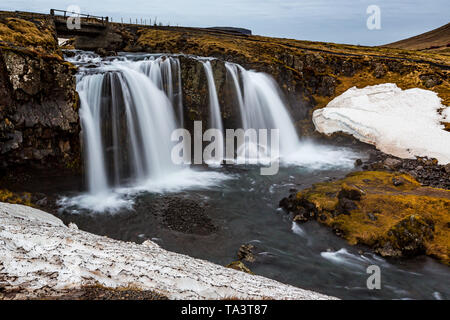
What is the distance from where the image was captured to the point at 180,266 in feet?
21.0

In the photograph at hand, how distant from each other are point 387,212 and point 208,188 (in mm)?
10745

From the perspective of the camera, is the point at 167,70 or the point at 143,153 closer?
the point at 143,153

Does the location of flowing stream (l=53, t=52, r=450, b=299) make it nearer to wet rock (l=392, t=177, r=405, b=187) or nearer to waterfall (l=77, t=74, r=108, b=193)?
waterfall (l=77, t=74, r=108, b=193)

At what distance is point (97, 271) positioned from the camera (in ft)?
17.3

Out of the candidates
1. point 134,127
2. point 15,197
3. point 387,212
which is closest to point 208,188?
point 134,127

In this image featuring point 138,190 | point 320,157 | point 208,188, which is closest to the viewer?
point 138,190

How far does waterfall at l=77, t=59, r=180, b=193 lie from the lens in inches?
758

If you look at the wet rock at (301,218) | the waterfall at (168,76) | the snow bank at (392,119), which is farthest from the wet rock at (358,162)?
the waterfall at (168,76)

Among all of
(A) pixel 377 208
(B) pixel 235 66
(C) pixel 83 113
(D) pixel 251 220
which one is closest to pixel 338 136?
(B) pixel 235 66

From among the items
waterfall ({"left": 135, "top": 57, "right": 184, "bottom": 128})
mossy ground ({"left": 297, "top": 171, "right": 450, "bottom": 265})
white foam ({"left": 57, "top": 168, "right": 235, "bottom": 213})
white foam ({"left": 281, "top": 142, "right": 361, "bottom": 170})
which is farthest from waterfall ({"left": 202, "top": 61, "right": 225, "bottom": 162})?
mossy ground ({"left": 297, "top": 171, "right": 450, "bottom": 265})

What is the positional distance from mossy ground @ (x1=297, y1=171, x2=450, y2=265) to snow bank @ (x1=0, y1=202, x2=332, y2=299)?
8.74m

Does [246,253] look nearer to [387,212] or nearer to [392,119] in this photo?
[387,212]

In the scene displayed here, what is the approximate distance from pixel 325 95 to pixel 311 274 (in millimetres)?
31364
